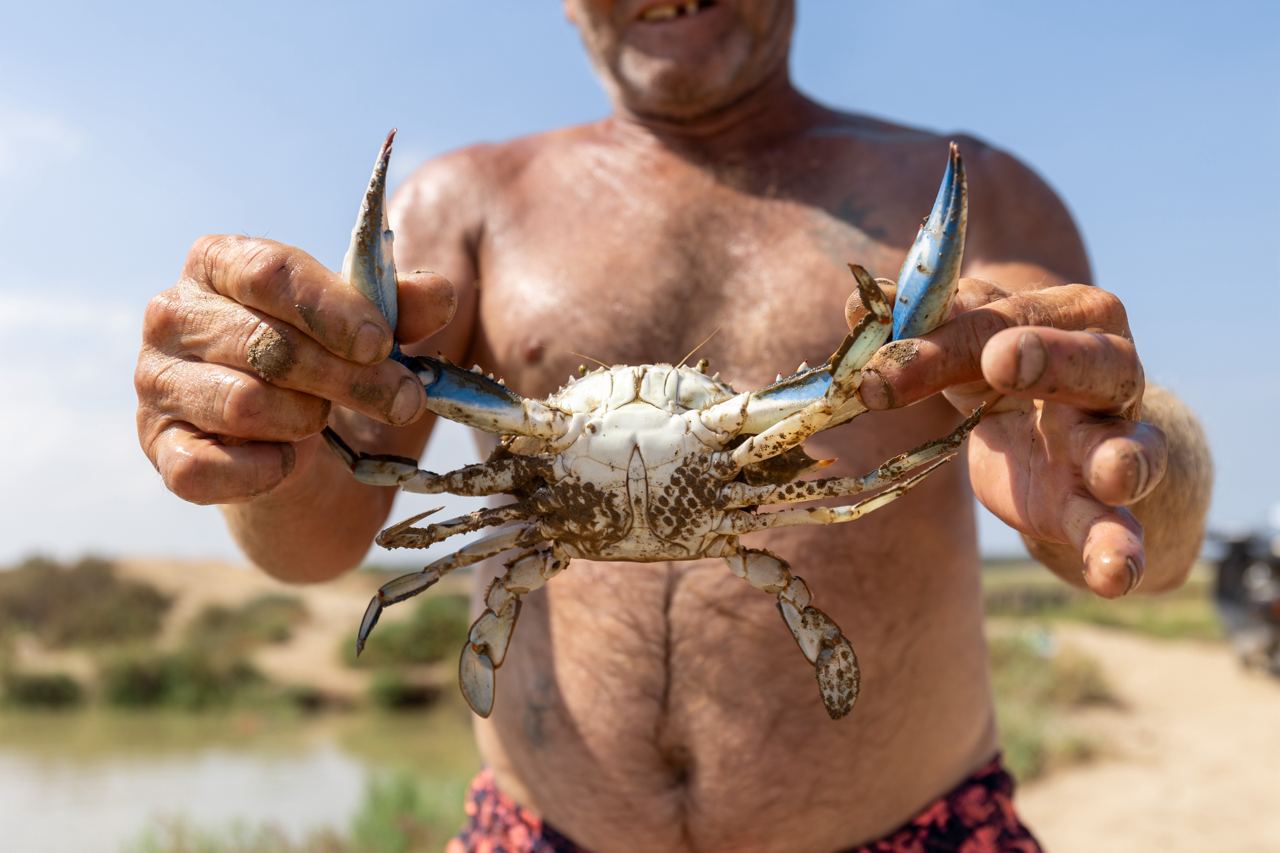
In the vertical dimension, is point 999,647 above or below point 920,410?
below

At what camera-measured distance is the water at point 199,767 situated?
13.7m

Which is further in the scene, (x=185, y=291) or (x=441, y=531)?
(x=441, y=531)

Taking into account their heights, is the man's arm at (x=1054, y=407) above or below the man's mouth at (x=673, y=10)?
below

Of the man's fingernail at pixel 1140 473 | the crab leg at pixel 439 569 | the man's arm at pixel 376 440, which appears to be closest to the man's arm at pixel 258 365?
the crab leg at pixel 439 569

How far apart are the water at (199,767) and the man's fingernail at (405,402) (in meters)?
8.98

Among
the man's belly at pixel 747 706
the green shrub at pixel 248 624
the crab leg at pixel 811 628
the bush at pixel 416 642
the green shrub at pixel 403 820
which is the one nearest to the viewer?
the crab leg at pixel 811 628

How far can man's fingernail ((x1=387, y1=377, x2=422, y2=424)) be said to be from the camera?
1870 millimetres

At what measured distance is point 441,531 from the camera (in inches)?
84.9

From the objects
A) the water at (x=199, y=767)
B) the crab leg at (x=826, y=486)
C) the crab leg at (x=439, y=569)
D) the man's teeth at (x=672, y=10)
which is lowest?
the water at (x=199, y=767)

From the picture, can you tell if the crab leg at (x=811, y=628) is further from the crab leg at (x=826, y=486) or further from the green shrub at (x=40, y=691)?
the green shrub at (x=40, y=691)

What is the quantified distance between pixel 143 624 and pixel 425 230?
26255mm

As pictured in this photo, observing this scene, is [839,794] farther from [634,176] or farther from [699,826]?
[634,176]

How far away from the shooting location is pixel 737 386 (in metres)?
2.84

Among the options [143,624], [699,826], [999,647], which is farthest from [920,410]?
[143,624]
